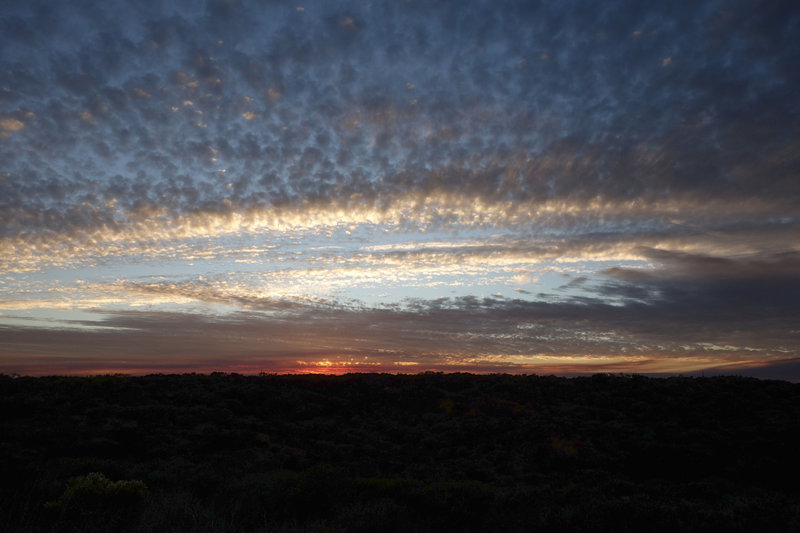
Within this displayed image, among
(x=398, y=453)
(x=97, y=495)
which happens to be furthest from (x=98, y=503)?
(x=398, y=453)

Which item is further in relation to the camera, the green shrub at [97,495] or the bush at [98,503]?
the green shrub at [97,495]

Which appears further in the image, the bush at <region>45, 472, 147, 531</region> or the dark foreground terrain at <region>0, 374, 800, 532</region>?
the dark foreground terrain at <region>0, 374, 800, 532</region>

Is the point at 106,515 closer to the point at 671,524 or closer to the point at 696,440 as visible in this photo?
the point at 671,524

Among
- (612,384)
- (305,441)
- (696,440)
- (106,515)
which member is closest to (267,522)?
(106,515)

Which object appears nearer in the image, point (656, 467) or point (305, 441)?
point (656, 467)

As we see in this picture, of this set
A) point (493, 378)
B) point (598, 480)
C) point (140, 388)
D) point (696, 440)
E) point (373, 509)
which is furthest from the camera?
point (493, 378)

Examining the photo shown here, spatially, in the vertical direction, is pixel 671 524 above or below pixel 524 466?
above

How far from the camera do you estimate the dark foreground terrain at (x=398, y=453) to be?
975cm

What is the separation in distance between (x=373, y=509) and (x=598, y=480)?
10672mm

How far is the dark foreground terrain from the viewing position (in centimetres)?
975

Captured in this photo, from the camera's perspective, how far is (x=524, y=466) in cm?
1870

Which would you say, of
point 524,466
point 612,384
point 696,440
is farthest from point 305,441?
point 612,384

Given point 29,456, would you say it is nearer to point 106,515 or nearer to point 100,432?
point 100,432

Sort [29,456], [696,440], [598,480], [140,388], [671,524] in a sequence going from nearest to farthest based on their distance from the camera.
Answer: [671,524] < [29,456] < [598,480] < [696,440] < [140,388]
